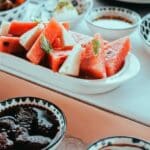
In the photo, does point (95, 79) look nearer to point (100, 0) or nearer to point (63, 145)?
point (63, 145)

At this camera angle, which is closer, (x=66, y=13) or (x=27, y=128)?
(x=27, y=128)

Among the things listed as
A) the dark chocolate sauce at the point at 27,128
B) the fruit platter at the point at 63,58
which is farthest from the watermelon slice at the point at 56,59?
the dark chocolate sauce at the point at 27,128

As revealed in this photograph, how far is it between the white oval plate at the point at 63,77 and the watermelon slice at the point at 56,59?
0.01 meters

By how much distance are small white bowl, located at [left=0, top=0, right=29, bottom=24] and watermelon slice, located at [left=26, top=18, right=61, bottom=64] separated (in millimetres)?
204

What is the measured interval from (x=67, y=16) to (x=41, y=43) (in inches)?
9.5

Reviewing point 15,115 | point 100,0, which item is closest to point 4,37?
point 15,115

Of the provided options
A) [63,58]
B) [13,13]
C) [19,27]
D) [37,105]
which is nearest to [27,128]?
[37,105]

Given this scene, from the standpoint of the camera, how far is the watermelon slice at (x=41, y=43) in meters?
0.93

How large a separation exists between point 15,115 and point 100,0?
26.2 inches

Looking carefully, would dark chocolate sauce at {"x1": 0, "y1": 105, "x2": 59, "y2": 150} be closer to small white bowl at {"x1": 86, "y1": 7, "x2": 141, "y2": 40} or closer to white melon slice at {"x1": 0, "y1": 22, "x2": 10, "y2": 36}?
white melon slice at {"x1": 0, "y1": 22, "x2": 10, "y2": 36}

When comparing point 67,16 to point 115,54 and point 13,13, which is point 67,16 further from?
point 115,54

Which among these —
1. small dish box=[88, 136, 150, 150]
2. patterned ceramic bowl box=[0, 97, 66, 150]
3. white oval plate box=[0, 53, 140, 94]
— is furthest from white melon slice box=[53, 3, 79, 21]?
small dish box=[88, 136, 150, 150]

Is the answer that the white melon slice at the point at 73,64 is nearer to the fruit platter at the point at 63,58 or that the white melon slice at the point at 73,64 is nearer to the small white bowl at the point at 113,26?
the fruit platter at the point at 63,58

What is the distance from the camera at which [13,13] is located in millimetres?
1126
